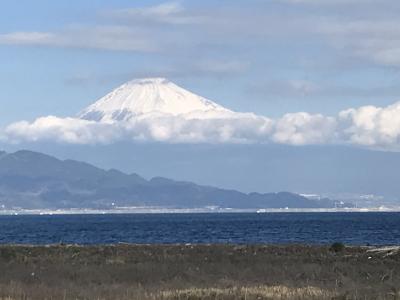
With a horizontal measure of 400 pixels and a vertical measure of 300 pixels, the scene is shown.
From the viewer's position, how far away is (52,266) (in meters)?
46.8

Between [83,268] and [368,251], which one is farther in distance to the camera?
[368,251]

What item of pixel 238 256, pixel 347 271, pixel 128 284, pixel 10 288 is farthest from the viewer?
pixel 238 256

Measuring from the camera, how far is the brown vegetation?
33.7 metres

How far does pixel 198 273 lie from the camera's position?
143ft

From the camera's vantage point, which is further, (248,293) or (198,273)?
(198,273)

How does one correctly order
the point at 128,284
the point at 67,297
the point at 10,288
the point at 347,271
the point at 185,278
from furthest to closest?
the point at 347,271 → the point at 185,278 → the point at 128,284 → the point at 10,288 → the point at 67,297

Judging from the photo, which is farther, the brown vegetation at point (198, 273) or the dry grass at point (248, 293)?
the brown vegetation at point (198, 273)

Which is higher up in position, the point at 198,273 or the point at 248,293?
the point at 198,273

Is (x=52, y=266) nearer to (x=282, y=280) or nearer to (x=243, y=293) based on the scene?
(x=282, y=280)

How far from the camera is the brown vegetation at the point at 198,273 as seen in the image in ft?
111

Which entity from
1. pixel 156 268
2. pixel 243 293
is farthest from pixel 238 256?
pixel 243 293

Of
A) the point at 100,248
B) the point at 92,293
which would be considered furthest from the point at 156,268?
the point at 100,248

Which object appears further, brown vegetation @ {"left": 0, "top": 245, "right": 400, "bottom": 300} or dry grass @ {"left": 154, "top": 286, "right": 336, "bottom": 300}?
brown vegetation @ {"left": 0, "top": 245, "right": 400, "bottom": 300}

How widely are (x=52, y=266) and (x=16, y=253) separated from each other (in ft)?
31.9
